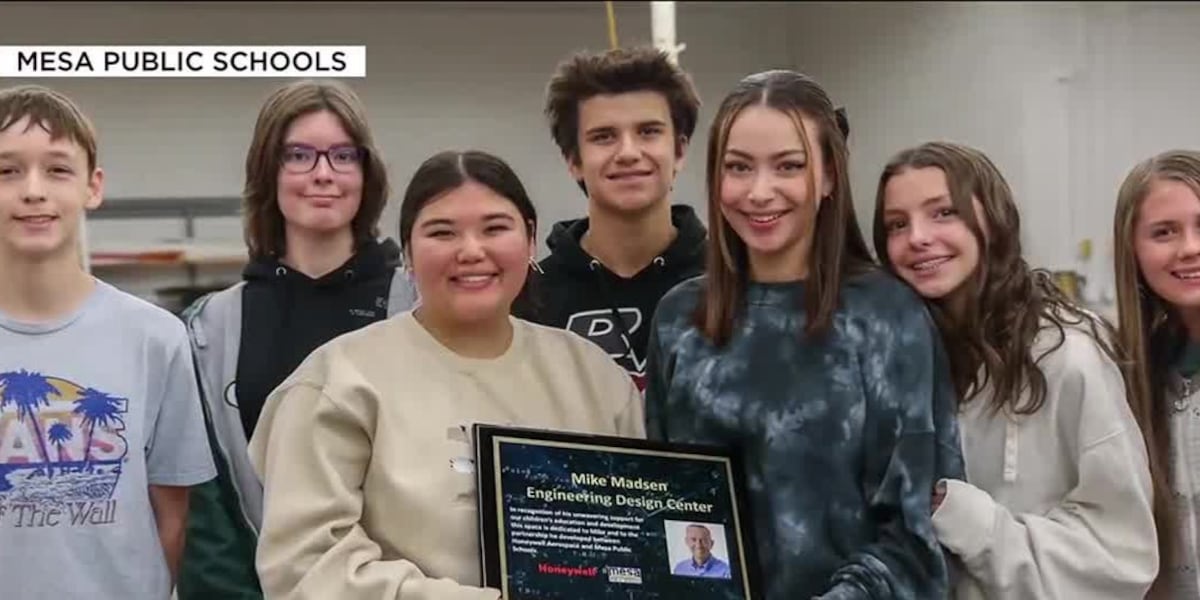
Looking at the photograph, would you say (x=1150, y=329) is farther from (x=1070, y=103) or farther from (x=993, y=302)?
(x=1070, y=103)

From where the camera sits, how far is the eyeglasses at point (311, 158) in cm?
208

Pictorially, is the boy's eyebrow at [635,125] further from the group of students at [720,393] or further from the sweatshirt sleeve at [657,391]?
the sweatshirt sleeve at [657,391]

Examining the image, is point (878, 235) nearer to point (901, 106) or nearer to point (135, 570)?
point (135, 570)

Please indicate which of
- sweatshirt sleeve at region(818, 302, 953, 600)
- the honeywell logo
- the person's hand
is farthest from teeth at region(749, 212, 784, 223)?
the honeywell logo

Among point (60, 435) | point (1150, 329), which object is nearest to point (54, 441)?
point (60, 435)

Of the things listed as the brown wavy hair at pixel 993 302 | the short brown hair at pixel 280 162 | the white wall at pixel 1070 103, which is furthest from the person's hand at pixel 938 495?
the white wall at pixel 1070 103

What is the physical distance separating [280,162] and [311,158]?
5cm

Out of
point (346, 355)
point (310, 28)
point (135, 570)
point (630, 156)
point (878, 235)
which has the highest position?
point (310, 28)

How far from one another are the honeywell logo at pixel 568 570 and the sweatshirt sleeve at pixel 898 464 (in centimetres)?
28

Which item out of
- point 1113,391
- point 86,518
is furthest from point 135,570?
point 1113,391

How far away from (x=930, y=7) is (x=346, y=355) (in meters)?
5.94

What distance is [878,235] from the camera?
186cm

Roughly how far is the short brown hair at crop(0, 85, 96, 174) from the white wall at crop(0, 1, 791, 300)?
15.1 ft

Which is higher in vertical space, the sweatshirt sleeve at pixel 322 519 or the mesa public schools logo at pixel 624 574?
the sweatshirt sleeve at pixel 322 519
